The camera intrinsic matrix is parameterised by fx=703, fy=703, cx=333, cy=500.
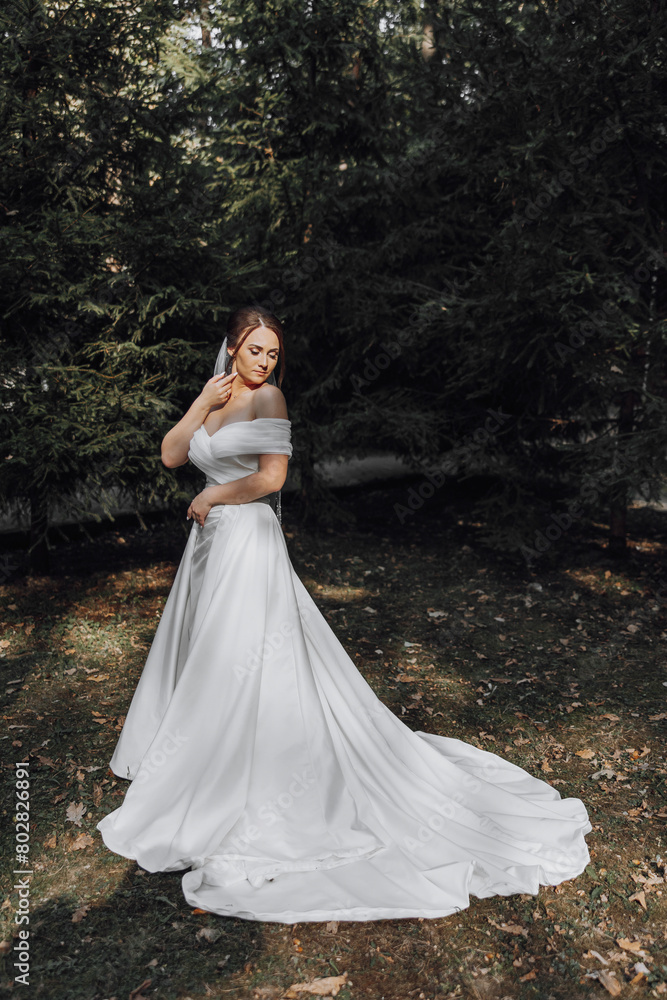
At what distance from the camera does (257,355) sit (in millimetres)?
3586

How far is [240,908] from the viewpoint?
311 cm

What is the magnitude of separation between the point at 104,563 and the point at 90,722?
3.91 meters

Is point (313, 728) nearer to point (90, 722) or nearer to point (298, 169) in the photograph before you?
point (90, 722)

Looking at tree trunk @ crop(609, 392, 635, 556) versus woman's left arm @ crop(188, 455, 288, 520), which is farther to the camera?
tree trunk @ crop(609, 392, 635, 556)

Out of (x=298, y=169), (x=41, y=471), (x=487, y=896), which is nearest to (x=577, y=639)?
(x=487, y=896)

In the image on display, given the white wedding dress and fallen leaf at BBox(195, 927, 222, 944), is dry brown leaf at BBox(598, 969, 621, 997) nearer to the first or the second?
the white wedding dress

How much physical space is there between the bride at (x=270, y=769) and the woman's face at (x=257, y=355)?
0.03 feet

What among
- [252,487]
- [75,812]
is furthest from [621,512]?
[75,812]

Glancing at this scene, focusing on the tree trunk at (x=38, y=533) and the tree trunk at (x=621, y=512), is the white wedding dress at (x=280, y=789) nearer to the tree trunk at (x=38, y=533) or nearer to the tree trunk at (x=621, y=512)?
the tree trunk at (x=38, y=533)

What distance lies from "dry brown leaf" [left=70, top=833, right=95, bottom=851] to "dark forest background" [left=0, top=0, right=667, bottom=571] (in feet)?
11.2

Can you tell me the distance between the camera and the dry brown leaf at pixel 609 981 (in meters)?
2.80

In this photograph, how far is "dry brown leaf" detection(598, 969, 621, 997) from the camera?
2.80m

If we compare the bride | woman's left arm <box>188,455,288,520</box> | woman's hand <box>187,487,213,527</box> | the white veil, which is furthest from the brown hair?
woman's hand <box>187,487,213,527</box>

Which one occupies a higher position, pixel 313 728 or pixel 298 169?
pixel 298 169
